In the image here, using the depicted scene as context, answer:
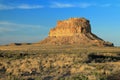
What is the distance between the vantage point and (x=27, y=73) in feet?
80.7

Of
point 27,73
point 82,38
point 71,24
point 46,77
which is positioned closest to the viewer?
point 46,77

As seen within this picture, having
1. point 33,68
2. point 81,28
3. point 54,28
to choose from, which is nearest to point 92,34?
point 81,28

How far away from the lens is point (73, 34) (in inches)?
5251

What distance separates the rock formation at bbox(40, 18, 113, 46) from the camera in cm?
12368

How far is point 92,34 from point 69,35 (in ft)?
26.8

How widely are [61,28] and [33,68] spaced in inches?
4452

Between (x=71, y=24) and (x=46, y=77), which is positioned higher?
(x=71, y=24)

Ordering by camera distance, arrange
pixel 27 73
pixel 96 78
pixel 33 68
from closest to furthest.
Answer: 1. pixel 96 78
2. pixel 27 73
3. pixel 33 68

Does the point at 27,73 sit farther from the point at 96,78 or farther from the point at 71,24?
the point at 71,24

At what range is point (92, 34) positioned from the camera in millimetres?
133875

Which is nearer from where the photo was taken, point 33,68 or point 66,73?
point 66,73

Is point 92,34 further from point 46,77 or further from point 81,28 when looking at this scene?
point 46,77

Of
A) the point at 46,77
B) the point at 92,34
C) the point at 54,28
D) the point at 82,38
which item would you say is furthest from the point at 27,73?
the point at 54,28

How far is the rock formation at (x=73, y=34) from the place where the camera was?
406 feet
